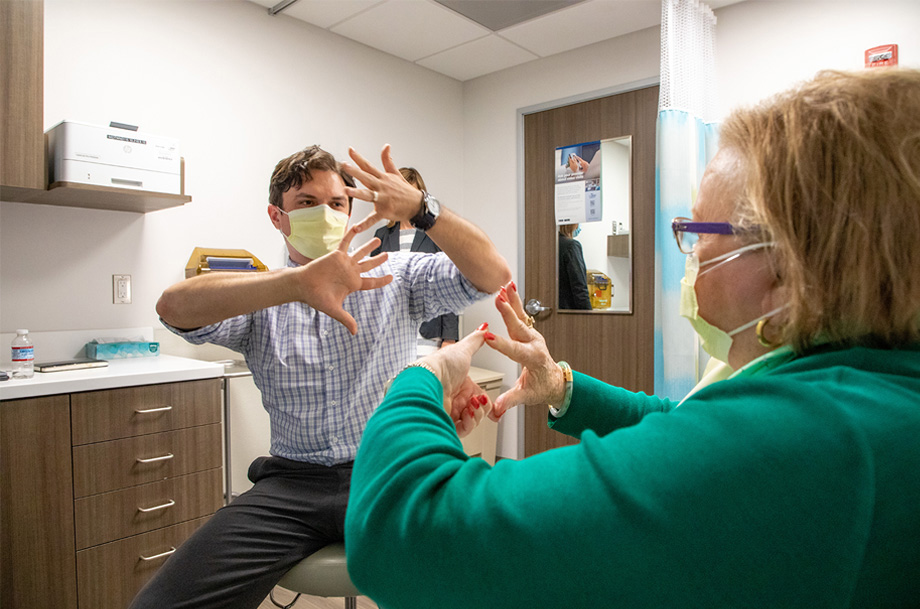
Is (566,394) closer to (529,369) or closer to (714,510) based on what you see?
(529,369)

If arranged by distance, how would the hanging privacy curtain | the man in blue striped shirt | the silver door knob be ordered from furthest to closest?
the silver door knob, the hanging privacy curtain, the man in blue striped shirt

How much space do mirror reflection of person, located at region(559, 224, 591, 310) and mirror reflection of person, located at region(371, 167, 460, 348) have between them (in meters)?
0.71

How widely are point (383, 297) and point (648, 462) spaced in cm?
118

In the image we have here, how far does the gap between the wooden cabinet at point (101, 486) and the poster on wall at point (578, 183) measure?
7.44 ft

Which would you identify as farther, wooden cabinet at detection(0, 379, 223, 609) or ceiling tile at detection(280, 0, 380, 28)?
ceiling tile at detection(280, 0, 380, 28)

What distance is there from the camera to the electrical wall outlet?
2631mm

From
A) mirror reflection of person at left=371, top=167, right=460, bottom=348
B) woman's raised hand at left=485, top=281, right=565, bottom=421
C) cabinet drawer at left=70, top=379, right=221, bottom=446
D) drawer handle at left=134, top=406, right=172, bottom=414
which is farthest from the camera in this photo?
mirror reflection of person at left=371, top=167, right=460, bottom=348

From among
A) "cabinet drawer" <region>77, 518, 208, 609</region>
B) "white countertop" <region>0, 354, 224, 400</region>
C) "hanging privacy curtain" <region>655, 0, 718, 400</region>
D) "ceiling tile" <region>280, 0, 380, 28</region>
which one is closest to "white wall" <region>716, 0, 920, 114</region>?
"hanging privacy curtain" <region>655, 0, 718, 400</region>

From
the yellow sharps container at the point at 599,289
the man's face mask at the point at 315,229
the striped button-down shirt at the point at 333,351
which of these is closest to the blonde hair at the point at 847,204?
the striped button-down shirt at the point at 333,351

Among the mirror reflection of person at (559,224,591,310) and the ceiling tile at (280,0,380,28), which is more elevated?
the ceiling tile at (280,0,380,28)

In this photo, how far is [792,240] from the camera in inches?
23.5

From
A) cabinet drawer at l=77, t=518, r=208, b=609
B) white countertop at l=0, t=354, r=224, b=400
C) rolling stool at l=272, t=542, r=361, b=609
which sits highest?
white countertop at l=0, t=354, r=224, b=400

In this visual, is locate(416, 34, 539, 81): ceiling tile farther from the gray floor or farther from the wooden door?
the gray floor

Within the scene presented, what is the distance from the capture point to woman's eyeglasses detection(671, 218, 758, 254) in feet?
2.27
